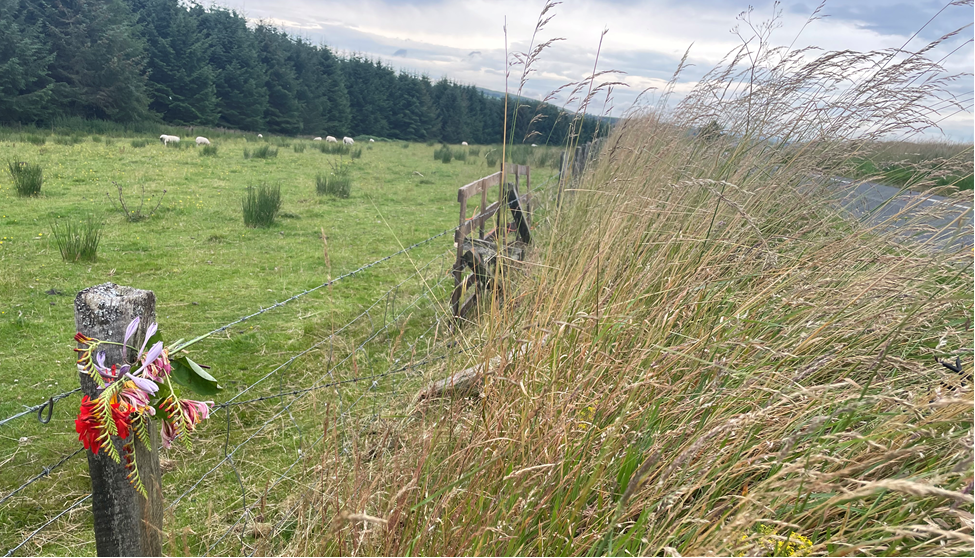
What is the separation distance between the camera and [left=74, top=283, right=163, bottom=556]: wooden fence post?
120 cm

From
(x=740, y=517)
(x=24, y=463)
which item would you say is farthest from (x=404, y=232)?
(x=740, y=517)

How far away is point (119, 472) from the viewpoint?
1313 mm

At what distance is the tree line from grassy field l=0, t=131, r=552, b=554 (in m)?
8.27

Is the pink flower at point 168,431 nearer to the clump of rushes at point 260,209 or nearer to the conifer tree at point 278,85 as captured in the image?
the clump of rushes at point 260,209

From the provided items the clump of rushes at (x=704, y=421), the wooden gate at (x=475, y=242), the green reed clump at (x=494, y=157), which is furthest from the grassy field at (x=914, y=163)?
the green reed clump at (x=494, y=157)

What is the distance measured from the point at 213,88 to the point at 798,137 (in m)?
32.0

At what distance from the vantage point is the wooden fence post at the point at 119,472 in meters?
1.20

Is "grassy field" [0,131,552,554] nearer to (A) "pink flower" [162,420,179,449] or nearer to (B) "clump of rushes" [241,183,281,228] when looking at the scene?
(B) "clump of rushes" [241,183,281,228]

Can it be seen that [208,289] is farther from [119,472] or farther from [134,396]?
[134,396]

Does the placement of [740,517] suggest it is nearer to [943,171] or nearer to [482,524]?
[482,524]

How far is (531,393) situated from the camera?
1.57 meters

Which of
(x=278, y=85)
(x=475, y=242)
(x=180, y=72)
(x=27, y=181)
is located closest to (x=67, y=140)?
(x=27, y=181)

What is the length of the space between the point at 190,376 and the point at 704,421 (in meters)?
1.34

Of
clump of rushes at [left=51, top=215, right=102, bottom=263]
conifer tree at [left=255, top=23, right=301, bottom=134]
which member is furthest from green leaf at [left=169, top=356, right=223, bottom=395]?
conifer tree at [left=255, top=23, right=301, bottom=134]
